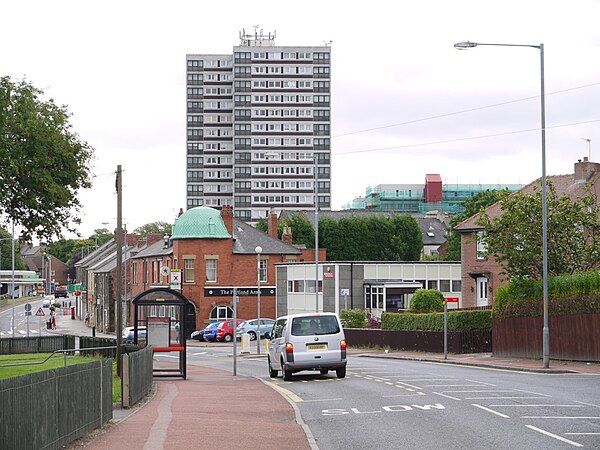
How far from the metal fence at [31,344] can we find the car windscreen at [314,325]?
94.4ft

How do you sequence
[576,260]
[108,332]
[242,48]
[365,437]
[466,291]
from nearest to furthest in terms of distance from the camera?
[365,437] < [576,260] < [466,291] < [108,332] < [242,48]

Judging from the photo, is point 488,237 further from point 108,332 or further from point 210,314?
point 108,332

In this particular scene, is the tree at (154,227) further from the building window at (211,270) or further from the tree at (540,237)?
the tree at (540,237)

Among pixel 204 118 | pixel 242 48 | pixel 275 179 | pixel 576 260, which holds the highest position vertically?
pixel 242 48

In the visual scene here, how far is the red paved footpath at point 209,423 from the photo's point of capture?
45.2ft

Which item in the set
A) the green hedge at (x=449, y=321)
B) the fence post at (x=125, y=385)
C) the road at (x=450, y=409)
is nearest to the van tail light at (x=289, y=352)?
the road at (x=450, y=409)

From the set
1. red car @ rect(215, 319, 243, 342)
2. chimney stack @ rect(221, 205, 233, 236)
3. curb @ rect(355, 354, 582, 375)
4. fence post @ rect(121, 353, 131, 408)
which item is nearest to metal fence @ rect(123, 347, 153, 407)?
fence post @ rect(121, 353, 131, 408)

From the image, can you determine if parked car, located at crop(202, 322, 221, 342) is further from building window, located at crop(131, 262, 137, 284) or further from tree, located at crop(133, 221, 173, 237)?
tree, located at crop(133, 221, 173, 237)

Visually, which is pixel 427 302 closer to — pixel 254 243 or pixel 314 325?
pixel 314 325

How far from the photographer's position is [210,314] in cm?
7519

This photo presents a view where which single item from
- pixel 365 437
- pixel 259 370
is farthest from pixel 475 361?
pixel 365 437

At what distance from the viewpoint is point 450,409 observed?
18.0 meters

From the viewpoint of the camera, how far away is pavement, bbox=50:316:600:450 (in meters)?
13.9

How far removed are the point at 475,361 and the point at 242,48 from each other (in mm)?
107758
